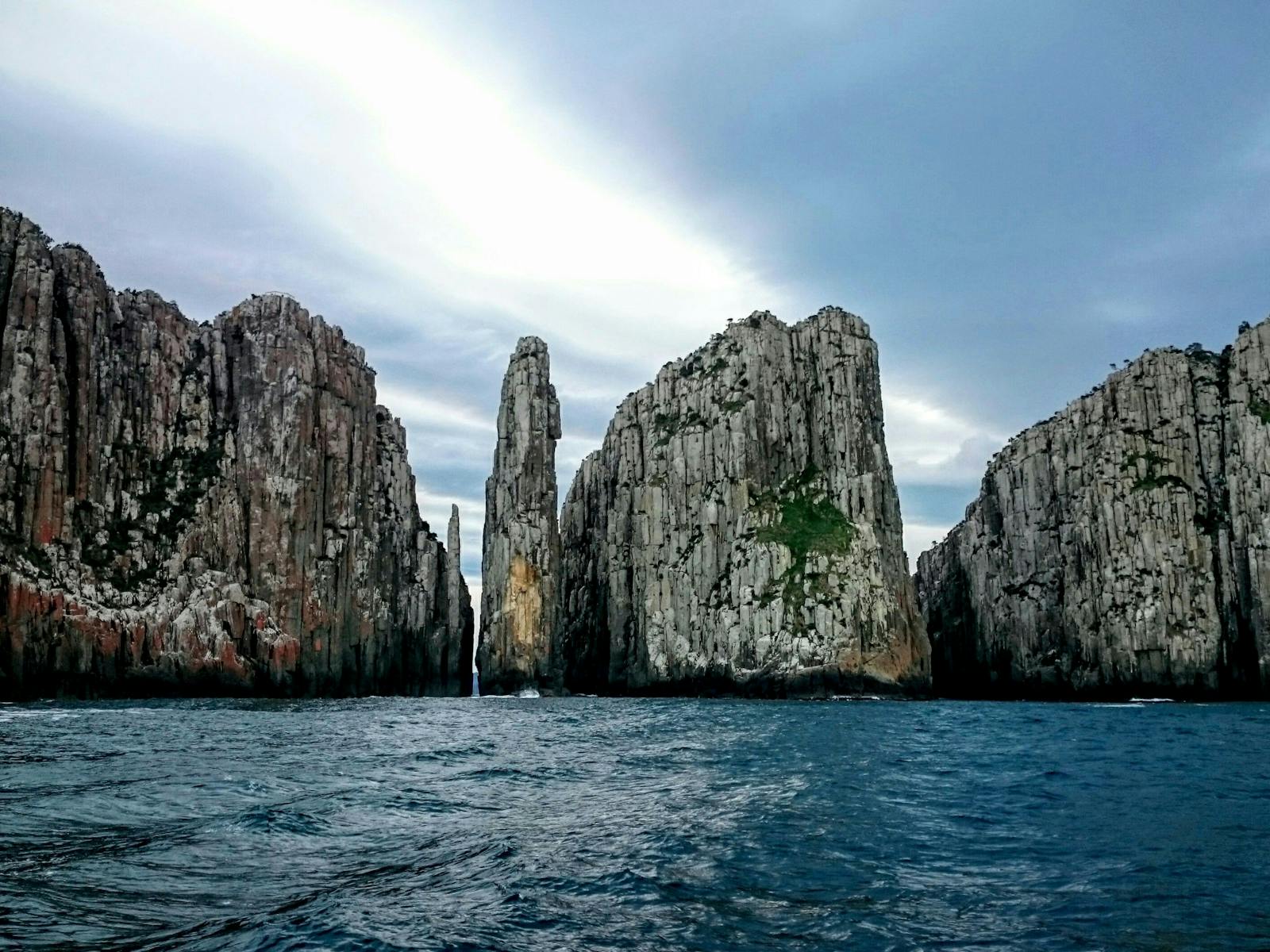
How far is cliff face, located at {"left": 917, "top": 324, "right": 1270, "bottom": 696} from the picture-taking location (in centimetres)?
10800

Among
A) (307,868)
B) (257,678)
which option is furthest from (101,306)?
(307,868)

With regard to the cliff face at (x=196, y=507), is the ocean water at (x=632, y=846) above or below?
below

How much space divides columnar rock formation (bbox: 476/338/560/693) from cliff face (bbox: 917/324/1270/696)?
65012mm

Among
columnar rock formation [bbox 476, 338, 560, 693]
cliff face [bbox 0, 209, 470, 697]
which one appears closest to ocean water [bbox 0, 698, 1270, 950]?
cliff face [bbox 0, 209, 470, 697]

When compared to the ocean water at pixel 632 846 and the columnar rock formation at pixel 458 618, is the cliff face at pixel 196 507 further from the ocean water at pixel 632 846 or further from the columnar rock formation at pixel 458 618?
the ocean water at pixel 632 846

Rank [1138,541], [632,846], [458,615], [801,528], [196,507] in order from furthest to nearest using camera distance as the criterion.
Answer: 1. [458,615]
2. [801,528]
3. [196,507]
4. [1138,541]
5. [632,846]

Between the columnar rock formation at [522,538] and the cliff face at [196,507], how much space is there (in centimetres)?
686

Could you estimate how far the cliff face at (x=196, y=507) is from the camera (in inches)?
3952

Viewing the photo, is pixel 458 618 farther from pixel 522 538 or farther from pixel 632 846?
pixel 632 846

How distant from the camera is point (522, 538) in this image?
144000mm

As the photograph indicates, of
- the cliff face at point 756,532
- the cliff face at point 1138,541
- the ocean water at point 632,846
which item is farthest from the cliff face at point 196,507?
the cliff face at point 1138,541

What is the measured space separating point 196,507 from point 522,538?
47020 millimetres

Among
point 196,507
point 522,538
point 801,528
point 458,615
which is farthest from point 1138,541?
point 196,507

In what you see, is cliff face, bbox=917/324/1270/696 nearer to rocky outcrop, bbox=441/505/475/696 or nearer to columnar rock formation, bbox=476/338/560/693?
columnar rock formation, bbox=476/338/560/693
